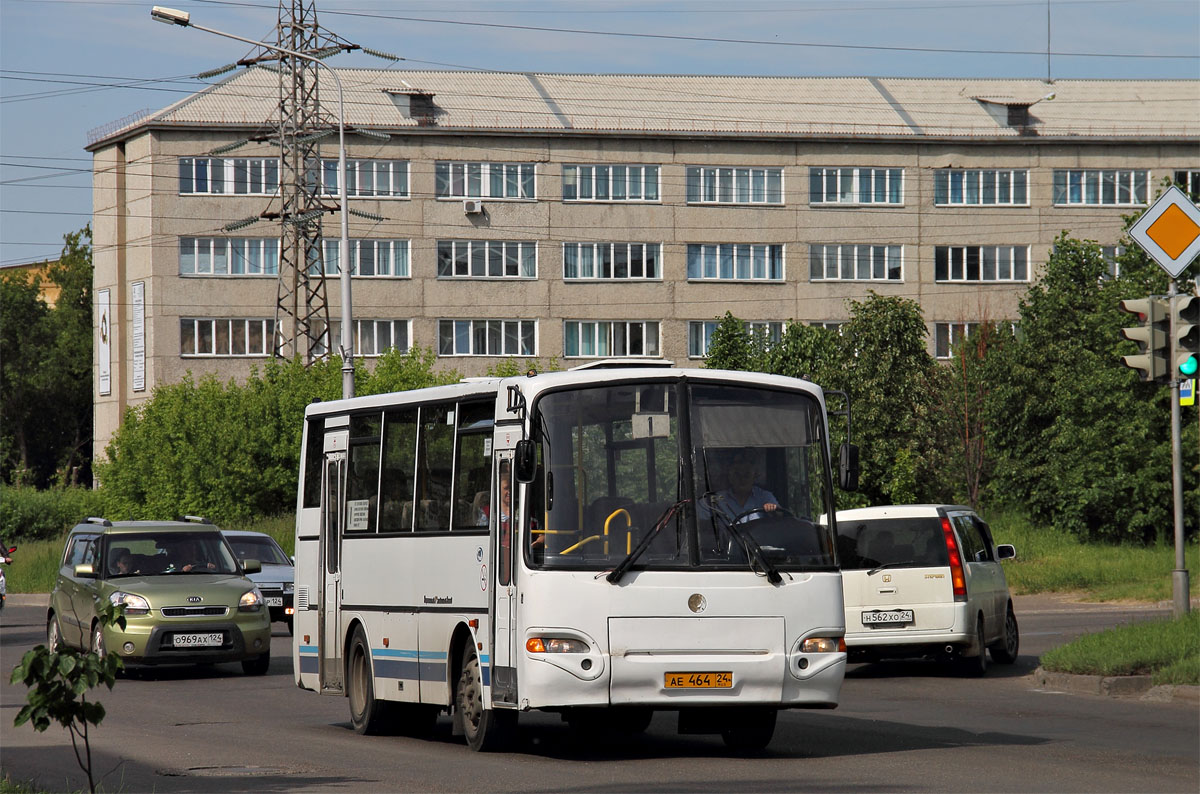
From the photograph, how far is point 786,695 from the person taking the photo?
38.9ft

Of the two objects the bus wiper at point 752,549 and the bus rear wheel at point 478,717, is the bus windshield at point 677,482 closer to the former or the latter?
the bus wiper at point 752,549

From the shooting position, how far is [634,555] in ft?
38.5

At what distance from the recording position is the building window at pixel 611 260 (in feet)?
252

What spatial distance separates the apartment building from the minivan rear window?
187ft

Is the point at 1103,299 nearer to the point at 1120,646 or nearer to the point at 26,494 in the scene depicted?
the point at 1120,646

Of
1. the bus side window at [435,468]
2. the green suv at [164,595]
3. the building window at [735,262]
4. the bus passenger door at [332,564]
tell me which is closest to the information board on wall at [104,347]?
the building window at [735,262]

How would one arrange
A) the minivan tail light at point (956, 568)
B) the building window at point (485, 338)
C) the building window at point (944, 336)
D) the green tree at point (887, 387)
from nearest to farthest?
the minivan tail light at point (956, 568) → the green tree at point (887, 387) → the building window at point (485, 338) → the building window at point (944, 336)

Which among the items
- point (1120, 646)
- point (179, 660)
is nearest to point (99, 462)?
point (179, 660)

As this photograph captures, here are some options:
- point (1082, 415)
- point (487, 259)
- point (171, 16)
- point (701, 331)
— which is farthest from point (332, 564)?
point (701, 331)

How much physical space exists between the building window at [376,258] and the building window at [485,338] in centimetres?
312

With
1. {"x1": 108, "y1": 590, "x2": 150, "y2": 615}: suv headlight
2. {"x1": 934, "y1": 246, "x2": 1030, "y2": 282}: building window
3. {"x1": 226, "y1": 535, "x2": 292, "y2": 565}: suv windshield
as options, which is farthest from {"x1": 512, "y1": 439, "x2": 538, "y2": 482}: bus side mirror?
{"x1": 934, "y1": 246, "x2": 1030, "y2": 282}: building window

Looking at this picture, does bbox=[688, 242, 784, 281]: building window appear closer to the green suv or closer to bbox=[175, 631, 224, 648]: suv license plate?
the green suv

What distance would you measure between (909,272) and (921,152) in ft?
18.3

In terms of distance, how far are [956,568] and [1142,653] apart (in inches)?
104
